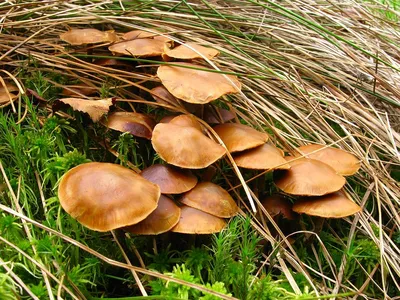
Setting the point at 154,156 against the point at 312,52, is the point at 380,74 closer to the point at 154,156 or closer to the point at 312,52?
the point at 312,52

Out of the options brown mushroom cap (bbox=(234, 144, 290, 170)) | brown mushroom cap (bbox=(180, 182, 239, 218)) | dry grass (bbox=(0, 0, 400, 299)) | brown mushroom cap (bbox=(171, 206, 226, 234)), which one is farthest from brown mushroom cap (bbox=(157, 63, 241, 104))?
brown mushroom cap (bbox=(171, 206, 226, 234))

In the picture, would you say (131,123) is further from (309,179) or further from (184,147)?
(309,179)

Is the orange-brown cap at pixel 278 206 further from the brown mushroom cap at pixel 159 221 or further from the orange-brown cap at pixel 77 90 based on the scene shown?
the orange-brown cap at pixel 77 90

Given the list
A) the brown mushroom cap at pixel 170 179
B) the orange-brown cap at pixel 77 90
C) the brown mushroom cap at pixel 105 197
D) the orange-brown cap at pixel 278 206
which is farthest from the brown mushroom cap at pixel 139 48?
the orange-brown cap at pixel 278 206

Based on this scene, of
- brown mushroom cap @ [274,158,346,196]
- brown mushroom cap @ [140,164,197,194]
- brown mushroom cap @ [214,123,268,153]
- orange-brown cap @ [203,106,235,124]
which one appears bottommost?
brown mushroom cap @ [274,158,346,196]

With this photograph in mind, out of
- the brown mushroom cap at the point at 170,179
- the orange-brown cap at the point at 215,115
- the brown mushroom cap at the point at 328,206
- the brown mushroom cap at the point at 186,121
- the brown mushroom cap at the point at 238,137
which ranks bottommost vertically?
the brown mushroom cap at the point at 328,206

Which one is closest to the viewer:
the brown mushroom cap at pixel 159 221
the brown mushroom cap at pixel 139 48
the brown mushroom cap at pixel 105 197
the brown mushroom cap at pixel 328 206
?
the brown mushroom cap at pixel 105 197

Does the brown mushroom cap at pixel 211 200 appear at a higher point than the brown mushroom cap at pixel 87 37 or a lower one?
lower

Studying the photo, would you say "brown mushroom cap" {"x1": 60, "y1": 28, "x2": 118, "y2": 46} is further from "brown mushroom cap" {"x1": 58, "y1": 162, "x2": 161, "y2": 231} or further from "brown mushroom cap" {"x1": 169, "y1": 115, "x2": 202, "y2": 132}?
"brown mushroom cap" {"x1": 58, "y1": 162, "x2": 161, "y2": 231}
